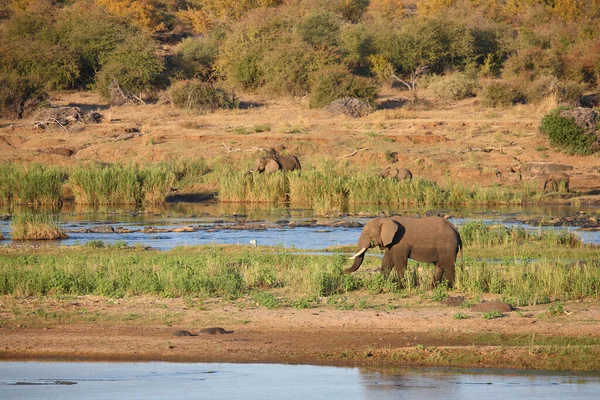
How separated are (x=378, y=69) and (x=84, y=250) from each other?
28511 mm

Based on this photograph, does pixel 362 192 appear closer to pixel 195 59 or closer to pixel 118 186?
pixel 118 186

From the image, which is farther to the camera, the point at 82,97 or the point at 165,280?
the point at 82,97

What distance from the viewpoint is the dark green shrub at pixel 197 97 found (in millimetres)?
37156

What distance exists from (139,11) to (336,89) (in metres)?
21.0

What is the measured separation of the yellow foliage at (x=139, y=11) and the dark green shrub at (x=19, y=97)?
15743 mm

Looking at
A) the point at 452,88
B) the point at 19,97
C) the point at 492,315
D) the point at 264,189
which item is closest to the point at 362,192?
the point at 264,189

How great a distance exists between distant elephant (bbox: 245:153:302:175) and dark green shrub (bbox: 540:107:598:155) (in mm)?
8274

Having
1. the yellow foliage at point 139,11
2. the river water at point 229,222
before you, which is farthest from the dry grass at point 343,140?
the yellow foliage at point 139,11

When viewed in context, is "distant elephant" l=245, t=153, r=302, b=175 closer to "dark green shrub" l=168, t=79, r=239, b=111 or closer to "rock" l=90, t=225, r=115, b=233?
"rock" l=90, t=225, r=115, b=233

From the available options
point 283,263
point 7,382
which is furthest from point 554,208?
point 7,382

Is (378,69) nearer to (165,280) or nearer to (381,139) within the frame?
(381,139)

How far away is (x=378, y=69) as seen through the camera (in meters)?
43.6

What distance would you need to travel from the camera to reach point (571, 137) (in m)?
30.8

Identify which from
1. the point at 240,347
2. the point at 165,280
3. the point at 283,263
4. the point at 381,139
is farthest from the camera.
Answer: the point at 381,139
